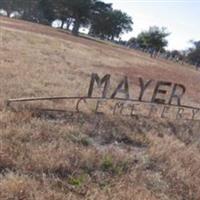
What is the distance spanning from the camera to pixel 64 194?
4227 millimetres

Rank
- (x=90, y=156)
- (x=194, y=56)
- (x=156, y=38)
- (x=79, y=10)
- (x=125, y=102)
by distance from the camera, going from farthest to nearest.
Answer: (x=194, y=56) < (x=156, y=38) < (x=79, y=10) < (x=125, y=102) < (x=90, y=156)

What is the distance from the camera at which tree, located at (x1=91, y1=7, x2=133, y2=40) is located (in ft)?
268

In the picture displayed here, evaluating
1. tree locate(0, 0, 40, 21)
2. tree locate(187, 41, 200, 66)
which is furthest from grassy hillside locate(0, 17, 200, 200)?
tree locate(187, 41, 200, 66)

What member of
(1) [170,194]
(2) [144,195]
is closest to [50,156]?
(2) [144,195]

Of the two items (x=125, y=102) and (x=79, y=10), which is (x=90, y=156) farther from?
(x=79, y=10)

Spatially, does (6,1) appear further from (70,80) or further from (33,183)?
(33,183)

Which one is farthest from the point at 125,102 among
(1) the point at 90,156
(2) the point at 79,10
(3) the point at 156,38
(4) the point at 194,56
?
(4) the point at 194,56

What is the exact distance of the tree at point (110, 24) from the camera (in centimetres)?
8162

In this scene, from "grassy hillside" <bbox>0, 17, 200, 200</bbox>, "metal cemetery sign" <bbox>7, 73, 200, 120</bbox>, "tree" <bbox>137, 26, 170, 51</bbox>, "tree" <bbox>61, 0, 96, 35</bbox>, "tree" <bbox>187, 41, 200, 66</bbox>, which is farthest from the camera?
"tree" <bbox>187, 41, 200, 66</bbox>

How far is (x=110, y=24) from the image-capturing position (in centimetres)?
8662

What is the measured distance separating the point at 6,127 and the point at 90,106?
3.04 m

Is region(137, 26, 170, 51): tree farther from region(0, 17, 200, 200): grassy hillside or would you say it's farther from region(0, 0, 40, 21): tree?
region(0, 17, 200, 200): grassy hillside

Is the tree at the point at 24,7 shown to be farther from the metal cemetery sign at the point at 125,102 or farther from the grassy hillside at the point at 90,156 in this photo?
the grassy hillside at the point at 90,156

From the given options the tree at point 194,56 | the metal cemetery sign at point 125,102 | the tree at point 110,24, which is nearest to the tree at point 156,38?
the tree at point 110,24
